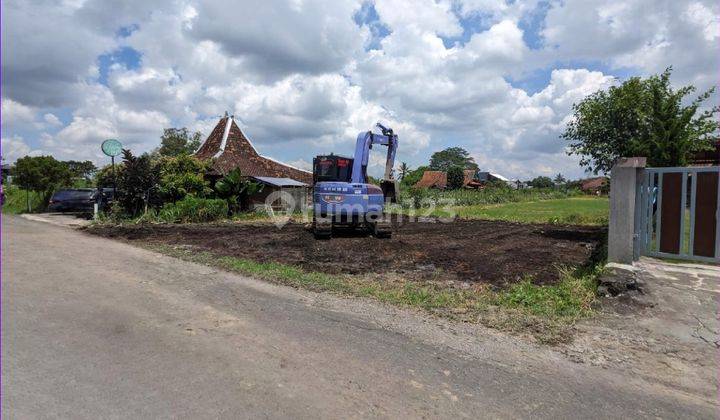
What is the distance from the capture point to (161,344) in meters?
4.37

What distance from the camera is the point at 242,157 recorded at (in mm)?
26156

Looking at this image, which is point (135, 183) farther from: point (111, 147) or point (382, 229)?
point (382, 229)

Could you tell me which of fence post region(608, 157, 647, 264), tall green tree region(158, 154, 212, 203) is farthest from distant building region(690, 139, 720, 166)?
tall green tree region(158, 154, 212, 203)

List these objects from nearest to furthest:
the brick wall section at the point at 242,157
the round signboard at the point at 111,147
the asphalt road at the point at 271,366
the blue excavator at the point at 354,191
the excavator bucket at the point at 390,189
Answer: the asphalt road at the point at 271,366, the blue excavator at the point at 354,191, the excavator bucket at the point at 390,189, the round signboard at the point at 111,147, the brick wall section at the point at 242,157

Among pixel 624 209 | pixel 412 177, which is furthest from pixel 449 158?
pixel 624 209

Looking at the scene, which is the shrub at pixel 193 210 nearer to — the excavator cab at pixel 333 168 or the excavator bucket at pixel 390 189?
the excavator cab at pixel 333 168

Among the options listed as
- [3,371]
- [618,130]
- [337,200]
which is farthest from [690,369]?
[618,130]

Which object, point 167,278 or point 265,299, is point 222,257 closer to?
point 167,278

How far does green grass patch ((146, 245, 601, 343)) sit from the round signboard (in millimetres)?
13001

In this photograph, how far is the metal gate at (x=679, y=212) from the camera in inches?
245

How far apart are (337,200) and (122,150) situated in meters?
11.7

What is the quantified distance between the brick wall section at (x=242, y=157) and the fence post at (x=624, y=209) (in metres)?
20.4

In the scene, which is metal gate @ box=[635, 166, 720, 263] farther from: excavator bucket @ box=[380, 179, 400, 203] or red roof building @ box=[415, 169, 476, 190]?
red roof building @ box=[415, 169, 476, 190]

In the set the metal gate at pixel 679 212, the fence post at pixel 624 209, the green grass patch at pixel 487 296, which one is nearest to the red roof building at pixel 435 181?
the green grass patch at pixel 487 296
